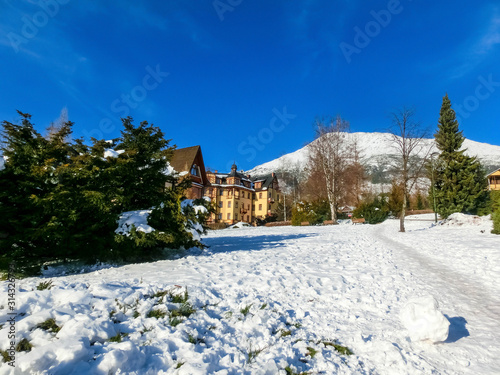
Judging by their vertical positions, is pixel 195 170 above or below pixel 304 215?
above

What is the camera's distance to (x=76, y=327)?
2990mm

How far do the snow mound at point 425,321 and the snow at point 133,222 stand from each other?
6.30 metres

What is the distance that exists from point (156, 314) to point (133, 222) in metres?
4.57

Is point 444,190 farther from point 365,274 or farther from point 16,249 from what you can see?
point 16,249

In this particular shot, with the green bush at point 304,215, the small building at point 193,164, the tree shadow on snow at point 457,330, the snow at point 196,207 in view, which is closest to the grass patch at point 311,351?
the tree shadow on snow at point 457,330

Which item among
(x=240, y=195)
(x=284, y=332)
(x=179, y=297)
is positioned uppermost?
(x=240, y=195)

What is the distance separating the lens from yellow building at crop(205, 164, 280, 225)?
52969 millimetres

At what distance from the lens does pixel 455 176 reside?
28.4m

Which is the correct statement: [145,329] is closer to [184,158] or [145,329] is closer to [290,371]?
[290,371]

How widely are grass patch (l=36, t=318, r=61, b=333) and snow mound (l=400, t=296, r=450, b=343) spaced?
4286 millimetres

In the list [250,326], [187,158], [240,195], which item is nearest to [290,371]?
[250,326]

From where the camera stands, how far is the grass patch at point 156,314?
3.68 meters

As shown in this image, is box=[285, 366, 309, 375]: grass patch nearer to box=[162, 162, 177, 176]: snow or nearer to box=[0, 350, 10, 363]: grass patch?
box=[0, 350, 10, 363]: grass patch

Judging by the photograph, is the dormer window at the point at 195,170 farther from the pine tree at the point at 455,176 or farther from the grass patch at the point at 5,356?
the grass patch at the point at 5,356
